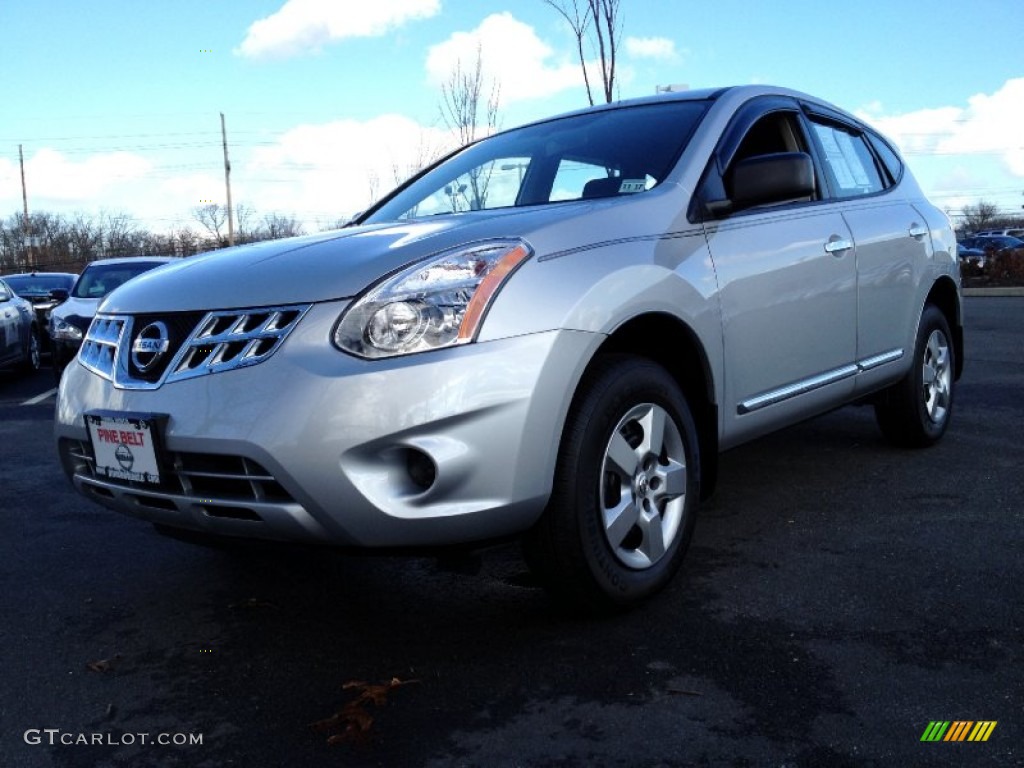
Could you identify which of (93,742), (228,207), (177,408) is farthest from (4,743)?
(228,207)

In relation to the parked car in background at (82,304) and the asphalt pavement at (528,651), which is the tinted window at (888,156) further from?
the parked car in background at (82,304)

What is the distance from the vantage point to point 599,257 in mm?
2990

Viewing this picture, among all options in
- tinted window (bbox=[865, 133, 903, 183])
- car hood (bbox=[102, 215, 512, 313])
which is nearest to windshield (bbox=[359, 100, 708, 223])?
car hood (bbox=[102, 215, 512, 313])

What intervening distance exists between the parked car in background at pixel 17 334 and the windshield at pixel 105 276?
64 centimetres

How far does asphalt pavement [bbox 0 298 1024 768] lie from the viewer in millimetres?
2352

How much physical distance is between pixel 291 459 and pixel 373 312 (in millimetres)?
441

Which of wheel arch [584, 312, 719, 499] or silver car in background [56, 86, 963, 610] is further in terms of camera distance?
wheel arch [584, 312, 719, 499]

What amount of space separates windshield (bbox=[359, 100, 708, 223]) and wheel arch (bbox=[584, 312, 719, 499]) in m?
0.52

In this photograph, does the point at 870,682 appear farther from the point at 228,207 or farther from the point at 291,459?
the point at 228,207

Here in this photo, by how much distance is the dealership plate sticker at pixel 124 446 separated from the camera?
2.80m

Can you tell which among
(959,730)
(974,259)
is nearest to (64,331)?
→ (959,730)

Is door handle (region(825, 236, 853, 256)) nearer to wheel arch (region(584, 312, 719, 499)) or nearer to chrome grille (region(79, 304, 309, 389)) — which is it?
wheel arch (region(584, 312, 719, 499))

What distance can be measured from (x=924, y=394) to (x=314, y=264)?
3622 mm

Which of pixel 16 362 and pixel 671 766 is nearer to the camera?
pixel 671 766
